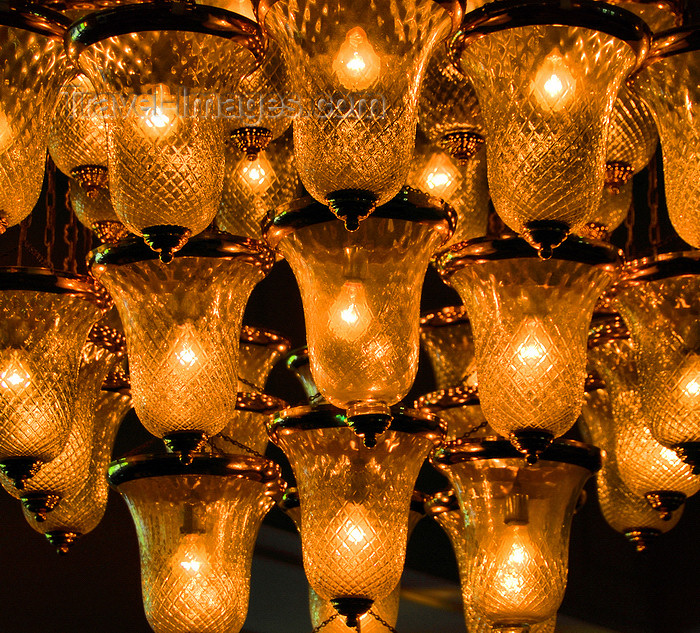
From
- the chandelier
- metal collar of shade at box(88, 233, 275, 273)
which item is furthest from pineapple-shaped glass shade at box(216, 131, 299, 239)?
metal collar of shade at box(88, 233, 275, 273)

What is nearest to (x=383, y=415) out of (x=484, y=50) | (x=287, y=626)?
(x=484, y=50)

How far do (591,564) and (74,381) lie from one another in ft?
9.16

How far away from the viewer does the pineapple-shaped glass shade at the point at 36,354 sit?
199 cm

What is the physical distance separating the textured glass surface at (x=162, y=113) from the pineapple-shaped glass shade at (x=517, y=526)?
83 cm

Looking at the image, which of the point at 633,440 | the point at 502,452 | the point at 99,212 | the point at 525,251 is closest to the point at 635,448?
the point at 633,440

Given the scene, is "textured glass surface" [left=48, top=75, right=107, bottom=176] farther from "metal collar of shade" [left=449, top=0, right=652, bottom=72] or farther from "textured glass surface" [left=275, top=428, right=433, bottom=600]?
"metal collar of shade" [left=449, top=0, right=652, bottom=72]

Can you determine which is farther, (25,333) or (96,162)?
(96,162)

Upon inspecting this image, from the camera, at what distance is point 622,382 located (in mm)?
2314

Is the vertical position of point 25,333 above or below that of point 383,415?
above

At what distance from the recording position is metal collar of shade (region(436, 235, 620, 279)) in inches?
74.8

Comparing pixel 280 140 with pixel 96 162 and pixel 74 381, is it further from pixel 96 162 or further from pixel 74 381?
pixel 74 381

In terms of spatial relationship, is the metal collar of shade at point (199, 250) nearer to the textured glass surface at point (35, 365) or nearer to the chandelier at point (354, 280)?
the chandelier at point (354, 280)

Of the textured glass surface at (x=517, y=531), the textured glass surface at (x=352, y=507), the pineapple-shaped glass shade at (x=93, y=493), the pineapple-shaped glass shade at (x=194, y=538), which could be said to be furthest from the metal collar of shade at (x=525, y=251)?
the pineapple-shaped glass shade at (x=93, y=493)

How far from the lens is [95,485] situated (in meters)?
2.49
